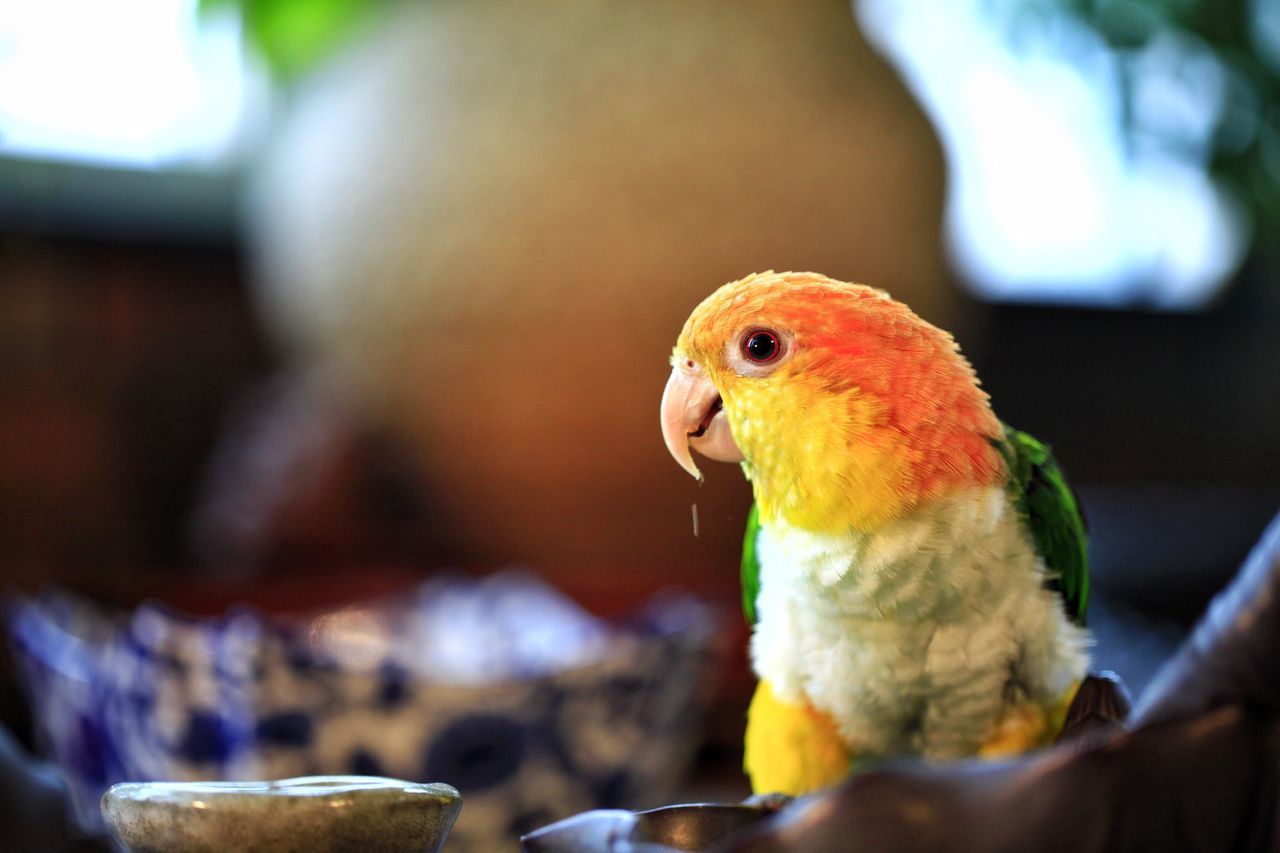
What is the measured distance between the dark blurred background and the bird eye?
0.04 meters

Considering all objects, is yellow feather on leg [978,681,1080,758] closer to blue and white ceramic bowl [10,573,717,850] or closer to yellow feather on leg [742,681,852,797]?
yellow feather on leg [742,681,852,797]

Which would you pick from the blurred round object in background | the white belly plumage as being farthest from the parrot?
the blurred round object in background

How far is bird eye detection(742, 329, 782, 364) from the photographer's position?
203mm

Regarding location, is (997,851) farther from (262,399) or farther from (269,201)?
(262,399)

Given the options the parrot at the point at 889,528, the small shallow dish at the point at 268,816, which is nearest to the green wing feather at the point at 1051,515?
the parrot at the point at 889,528

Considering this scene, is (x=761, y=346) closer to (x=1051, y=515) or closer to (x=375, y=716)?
(x=1051, y=515)

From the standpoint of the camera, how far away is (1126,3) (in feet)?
2.37

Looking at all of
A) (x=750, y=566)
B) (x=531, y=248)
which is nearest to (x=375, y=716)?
(x=750, y=566)

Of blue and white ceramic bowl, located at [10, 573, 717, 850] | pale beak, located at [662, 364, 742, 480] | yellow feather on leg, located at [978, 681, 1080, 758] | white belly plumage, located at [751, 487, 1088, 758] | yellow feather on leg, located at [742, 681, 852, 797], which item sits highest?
pale beak, located at [662, 364, 742, 480]

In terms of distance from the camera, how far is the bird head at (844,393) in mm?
200

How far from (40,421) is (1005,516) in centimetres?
83

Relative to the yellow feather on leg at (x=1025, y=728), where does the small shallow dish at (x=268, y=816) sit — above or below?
above

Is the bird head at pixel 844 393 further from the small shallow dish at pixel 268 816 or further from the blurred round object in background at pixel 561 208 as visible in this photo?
the blurred round object in background at pixel 561 208

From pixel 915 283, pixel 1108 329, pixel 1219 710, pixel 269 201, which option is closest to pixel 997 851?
pixel 1219 710
